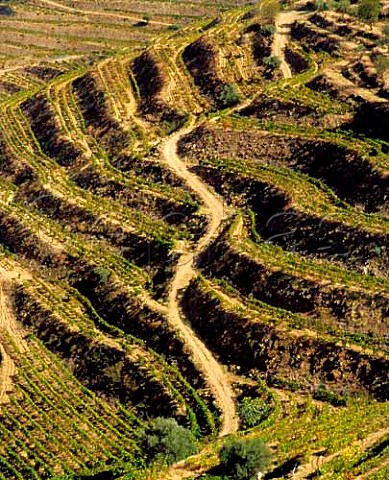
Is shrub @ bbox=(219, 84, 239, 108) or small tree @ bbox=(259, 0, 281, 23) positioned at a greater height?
small tree @ bbox=(259, 0, 281, 23)

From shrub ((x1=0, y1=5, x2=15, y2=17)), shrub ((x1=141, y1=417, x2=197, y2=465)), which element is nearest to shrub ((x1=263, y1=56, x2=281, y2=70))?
shrub ((x1=141, y1=417, x2=197, y2=465))

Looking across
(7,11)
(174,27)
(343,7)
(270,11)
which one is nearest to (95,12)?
(7,11)

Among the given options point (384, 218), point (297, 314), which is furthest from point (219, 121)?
point (297, 314)

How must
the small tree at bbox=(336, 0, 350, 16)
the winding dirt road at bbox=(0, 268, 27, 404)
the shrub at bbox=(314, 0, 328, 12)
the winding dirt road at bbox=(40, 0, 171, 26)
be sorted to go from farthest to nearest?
the winding dirt road at bbox=(40, 0, 171, 26)
the shrub at bbox=(314, 0, 328, 12)
the small tree at bbox=(336, 0, 350, 16)
the winding dirt road at bbox=(0, 268, 27, 404)

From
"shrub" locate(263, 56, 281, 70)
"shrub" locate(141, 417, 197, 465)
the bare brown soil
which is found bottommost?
"shrub" locate(141, 417, 197, 465)

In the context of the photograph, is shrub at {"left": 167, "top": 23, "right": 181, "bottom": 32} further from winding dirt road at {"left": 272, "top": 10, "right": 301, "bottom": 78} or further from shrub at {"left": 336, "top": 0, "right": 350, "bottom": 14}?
shrub at {"left": 336, "top": 0, "right": 350, "bottom": 14}

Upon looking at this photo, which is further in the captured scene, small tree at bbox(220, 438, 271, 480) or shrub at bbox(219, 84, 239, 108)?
shrub at bbox(219, 84, 239, 108)

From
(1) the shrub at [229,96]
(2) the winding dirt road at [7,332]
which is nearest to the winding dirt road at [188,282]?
(1) the shrub at [229,96]
